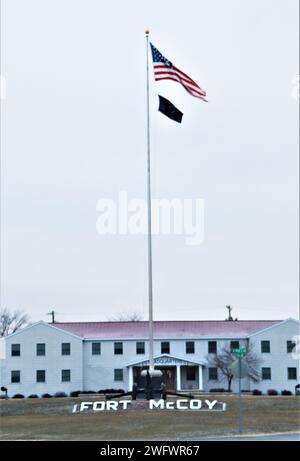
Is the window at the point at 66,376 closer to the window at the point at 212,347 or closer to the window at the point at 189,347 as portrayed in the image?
the window at the point at 189,347

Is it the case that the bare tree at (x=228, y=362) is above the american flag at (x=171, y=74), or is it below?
below

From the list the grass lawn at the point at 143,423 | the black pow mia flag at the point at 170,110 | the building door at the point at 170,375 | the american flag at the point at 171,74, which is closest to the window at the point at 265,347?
the building door at the point at 170,375

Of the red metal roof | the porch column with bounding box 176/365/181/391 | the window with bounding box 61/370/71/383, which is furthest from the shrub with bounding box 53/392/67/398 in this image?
the porch column with bounding box 176/365/181/391

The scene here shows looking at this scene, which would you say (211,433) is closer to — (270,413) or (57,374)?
(270,413)

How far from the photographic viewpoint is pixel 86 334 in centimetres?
6919

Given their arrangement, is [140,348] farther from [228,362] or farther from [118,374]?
[228,362]

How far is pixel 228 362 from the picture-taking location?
65938 millimetres

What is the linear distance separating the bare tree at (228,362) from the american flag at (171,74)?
37.5 meters

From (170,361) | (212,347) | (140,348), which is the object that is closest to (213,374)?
(212,347)

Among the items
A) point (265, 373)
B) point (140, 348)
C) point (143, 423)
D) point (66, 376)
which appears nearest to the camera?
point (143, 423)

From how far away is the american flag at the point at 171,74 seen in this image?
31.0m

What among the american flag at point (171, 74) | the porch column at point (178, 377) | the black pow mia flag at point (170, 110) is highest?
the american flag at point (171, 74)

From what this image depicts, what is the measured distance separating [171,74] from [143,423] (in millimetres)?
13406

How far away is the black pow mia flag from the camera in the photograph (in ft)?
106
